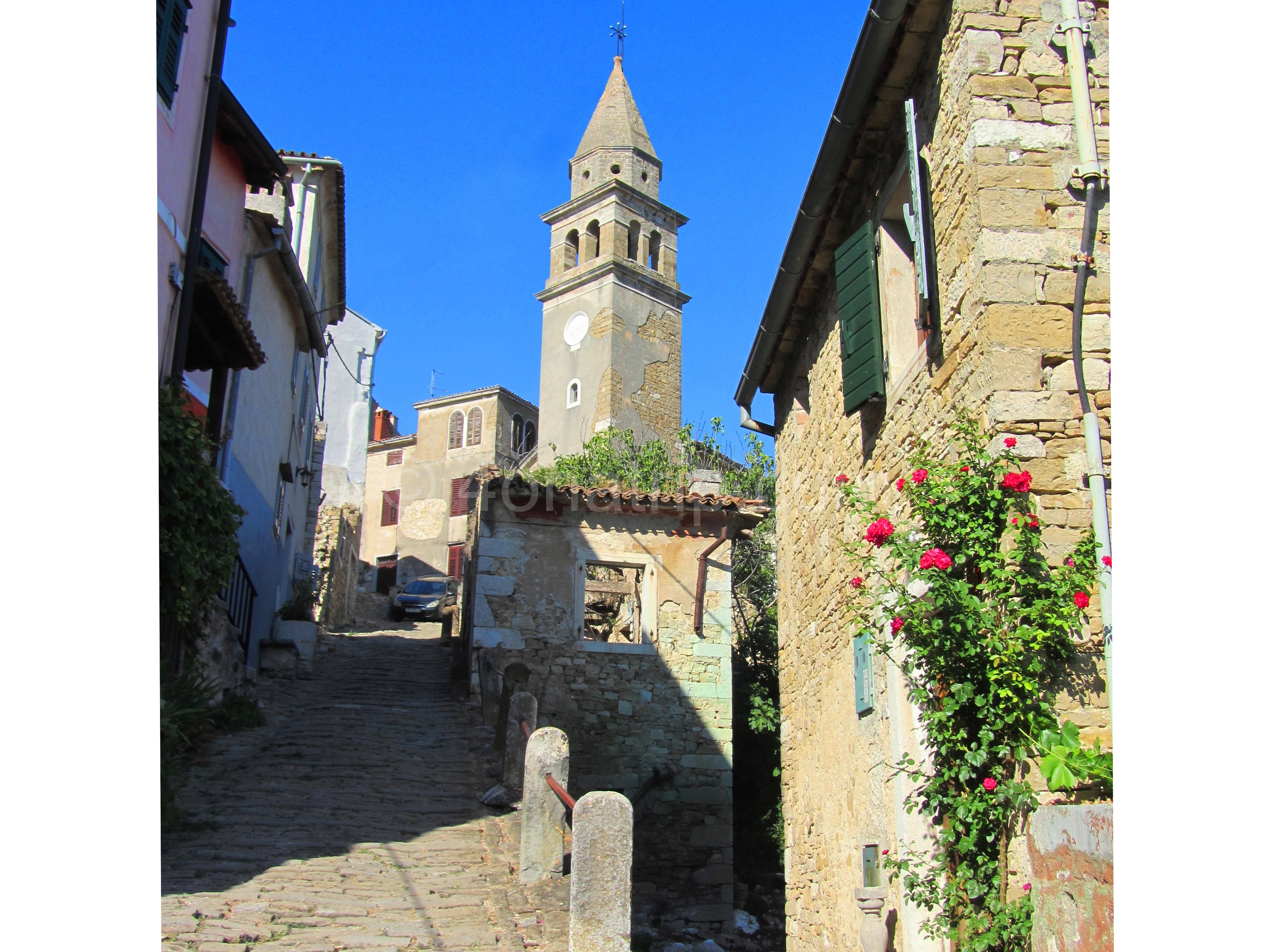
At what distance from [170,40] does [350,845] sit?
6.86m

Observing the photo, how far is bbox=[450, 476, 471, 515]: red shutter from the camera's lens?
40.0 meters

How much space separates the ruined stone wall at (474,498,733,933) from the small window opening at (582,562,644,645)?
80cm

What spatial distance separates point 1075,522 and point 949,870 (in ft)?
5.60

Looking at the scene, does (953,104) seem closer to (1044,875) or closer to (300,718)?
(1044,875)

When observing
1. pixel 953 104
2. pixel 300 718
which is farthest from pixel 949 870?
pixel 300 718

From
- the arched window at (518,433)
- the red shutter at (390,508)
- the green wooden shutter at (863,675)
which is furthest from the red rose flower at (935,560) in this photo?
the red shutter at (390,508)

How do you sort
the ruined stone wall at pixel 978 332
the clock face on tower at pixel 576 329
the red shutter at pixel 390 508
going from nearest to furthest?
Answer: the ruined stone wall at pixel 978 332
the clock face on tower at pixel 576 329
the red shutter at pixel 390 508

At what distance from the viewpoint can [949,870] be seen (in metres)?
5.07

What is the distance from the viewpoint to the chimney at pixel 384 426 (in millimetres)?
46062

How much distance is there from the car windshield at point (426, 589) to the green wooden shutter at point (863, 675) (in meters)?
22.0

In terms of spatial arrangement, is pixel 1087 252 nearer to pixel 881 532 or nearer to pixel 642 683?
pixel 881 532

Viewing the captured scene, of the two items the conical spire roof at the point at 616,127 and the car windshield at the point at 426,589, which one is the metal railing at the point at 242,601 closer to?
the car windshield at the point at 426,589

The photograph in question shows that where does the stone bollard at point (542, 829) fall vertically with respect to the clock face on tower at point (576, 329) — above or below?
below

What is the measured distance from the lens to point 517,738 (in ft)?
31.6
